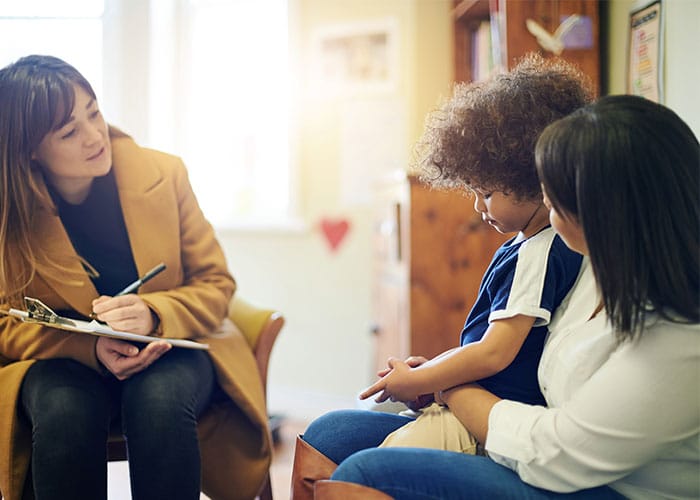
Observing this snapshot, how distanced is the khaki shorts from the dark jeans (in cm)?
40

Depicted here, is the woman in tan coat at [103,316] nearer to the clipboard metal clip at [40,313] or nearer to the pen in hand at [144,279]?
the pen in hand at [144,279]

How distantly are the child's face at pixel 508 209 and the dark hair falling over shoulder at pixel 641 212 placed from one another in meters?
0.25

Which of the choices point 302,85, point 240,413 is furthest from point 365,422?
point 302,85

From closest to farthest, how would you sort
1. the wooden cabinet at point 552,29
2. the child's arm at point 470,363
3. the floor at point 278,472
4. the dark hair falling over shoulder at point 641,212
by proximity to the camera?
the dark hair falling over shoulder at point 641,212
the child's arm at point 470,363
the wooden cabinet at point 552,29
the floor at point 278,472

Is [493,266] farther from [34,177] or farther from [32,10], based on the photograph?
[32,10]

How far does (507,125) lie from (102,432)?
2.86 feet

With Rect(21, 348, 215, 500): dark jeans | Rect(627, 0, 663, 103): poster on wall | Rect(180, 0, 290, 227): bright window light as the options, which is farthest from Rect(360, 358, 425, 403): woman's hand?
Rect(180, 0, 290, 227): bright window light

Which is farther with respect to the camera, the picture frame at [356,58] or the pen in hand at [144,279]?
the picture frame at [356,58]

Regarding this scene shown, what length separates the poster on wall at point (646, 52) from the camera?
152cm

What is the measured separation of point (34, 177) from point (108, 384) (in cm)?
44

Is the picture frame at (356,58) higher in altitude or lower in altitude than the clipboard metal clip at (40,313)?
higher

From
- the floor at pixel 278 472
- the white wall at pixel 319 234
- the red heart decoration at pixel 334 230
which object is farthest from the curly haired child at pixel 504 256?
the red heart decoration at pixel 334 230

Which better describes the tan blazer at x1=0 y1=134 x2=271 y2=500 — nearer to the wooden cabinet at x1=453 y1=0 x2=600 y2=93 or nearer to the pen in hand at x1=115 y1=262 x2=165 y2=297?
the pen in hand at x1=115 y1=262 x2=165 y2=297

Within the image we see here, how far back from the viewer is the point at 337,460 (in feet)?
3.58
